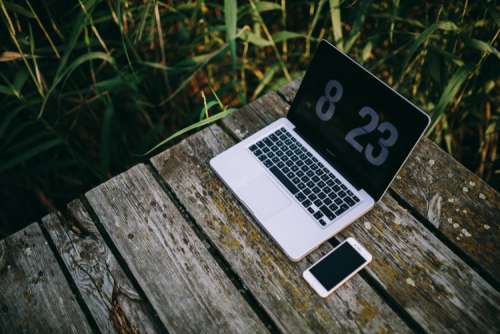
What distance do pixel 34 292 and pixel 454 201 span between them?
3.46ft

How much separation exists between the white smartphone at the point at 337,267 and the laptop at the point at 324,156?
1.5 inches

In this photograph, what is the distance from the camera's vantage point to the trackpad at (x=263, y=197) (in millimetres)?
904

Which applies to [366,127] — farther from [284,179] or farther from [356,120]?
[284,179]

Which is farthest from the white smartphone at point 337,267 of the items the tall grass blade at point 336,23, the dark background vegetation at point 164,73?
the tall grass blade at point 336,23

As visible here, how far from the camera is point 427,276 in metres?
0.85

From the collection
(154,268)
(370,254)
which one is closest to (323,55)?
(370,254)

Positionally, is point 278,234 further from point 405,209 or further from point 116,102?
point 116,102

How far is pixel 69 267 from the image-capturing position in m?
0.88

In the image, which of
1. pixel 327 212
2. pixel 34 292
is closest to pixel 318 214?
pixel 327 212

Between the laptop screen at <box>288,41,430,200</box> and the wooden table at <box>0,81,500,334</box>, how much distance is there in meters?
0.14

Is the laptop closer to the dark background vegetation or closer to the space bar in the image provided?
the space bar

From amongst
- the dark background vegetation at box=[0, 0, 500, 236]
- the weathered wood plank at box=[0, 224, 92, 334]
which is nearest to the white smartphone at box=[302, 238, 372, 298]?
the weathered wood plank at box=[0, 224, 92, 334]

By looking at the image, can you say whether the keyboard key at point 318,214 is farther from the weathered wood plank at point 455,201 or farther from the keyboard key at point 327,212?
the weathered wood plank at point 455,201

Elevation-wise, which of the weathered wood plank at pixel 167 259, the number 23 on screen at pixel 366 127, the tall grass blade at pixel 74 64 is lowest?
the weathered wood plank at pixel 167 259
